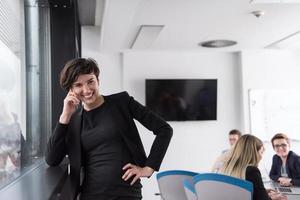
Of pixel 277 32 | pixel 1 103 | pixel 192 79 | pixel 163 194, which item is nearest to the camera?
pixel 1 103

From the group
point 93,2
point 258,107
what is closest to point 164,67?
point 258,107

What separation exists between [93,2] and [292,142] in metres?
3.91

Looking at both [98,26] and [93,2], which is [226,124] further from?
[93,2]

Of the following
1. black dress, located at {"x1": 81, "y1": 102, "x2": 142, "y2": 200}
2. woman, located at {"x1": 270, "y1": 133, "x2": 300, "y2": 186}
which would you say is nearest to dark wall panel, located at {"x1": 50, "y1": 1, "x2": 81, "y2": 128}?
black dress, located at {"x1": 81, "y1": 102, "x2": 142, "y2": 200}

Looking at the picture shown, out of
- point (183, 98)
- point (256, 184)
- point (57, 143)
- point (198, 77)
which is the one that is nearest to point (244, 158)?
point (256, 184)

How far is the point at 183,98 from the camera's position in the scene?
219 inches

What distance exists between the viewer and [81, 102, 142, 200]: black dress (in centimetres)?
147

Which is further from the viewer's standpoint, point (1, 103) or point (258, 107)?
point (258, 107)

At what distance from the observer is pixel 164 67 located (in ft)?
18.4

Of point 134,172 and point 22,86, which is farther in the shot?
point 22,86

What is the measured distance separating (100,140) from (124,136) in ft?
0.33

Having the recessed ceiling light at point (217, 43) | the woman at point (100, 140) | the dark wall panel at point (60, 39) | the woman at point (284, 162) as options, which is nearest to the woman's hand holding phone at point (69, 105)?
the woman at point (100, 140)

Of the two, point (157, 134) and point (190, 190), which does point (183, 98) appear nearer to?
point (190, 190)

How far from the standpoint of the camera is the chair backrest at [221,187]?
87.7 inches
